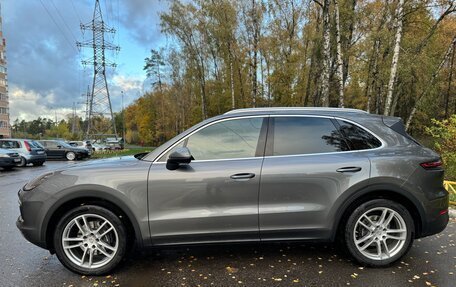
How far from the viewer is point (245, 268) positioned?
3.93m

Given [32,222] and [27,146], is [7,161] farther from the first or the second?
[32,222]

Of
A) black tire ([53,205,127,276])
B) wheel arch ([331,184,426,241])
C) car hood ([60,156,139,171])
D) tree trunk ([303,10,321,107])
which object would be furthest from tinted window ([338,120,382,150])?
tree trunk ([303,10,321,107])

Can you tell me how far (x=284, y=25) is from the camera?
96.7 feet

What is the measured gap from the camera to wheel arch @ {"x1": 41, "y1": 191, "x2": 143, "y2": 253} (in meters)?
3.71

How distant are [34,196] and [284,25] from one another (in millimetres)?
28629

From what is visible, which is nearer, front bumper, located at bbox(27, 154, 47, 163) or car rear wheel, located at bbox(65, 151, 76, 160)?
front bumper, located at bbox(27, 154, 47, 163)

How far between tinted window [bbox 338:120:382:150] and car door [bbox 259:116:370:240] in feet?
0.48

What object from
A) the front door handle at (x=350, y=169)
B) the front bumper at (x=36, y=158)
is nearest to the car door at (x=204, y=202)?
the front door handle at (x=350, y=169)

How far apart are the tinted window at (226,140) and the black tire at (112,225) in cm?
85

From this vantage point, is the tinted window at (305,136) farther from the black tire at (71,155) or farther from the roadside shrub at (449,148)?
the black tire at (71,155)

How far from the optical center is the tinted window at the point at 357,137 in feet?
13.0

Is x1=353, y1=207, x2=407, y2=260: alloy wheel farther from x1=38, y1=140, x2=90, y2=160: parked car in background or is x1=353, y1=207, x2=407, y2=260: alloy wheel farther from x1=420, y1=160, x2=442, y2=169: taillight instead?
x1=38, y1=140, x2=90, y2=160: parked car in background

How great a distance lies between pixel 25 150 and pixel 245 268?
704 inches

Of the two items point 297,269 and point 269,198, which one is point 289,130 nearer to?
point 269,198
